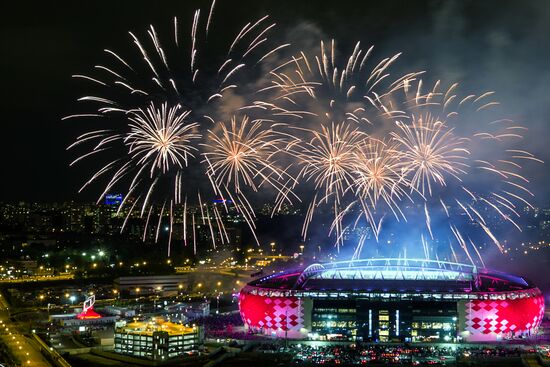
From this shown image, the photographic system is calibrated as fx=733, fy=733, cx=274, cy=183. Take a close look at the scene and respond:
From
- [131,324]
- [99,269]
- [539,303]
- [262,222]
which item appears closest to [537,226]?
[262,222]

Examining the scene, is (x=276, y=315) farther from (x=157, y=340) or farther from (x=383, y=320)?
(x=157, y=340)

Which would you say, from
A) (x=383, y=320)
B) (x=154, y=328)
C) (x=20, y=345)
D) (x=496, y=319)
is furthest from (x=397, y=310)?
(x=20, y=345)

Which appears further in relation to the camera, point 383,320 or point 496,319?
point 383,320

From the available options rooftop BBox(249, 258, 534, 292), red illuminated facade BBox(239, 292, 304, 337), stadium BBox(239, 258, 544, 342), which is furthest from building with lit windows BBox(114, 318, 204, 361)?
rooftop BBox(249, 258, 534, 292)

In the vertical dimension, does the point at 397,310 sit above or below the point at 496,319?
above

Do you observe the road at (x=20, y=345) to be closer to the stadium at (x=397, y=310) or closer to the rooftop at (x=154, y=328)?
the rooftop at (x=154, y=328)

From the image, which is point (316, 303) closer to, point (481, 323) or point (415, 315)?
point (415, 315)
